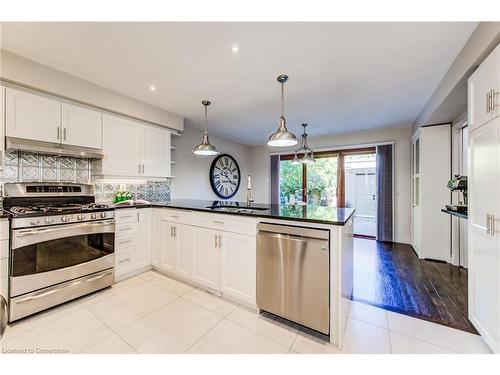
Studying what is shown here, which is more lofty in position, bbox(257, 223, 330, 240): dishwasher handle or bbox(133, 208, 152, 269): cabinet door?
bbox(257, 223, 330, 240): dishwasher handle

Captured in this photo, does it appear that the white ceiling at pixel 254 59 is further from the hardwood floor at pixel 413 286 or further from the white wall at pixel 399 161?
the hardwood floor at pixel 413 286

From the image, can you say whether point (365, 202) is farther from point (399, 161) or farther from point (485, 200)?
point (485, 200)

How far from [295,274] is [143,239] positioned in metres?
2.20

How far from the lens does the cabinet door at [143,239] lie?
2.90 m

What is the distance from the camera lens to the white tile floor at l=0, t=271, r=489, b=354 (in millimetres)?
1598

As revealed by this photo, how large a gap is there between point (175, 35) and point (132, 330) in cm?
249

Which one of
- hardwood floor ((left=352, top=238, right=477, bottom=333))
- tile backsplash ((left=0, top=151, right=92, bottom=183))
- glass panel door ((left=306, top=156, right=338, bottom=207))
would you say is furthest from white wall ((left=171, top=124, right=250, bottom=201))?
hardwood floor ((left=352, top=238, right=477, bottom=333))

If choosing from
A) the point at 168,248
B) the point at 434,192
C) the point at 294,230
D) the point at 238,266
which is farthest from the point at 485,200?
the point at 168,248

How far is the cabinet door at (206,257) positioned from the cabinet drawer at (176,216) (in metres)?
0.17

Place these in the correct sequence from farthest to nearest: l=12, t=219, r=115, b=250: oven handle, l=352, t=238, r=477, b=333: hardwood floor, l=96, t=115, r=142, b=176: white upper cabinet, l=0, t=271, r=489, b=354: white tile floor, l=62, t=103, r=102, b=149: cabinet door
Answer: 1. l=96, t=115, r=142, b=176: white upper cabinet
2. l=62, t=103, r=102, b=149: cabinet door
3. l=352, t=238, r=477, b=333: hardwood floor
4. l=12, t=219, r=115, b=250: oven handle
5. l=0, t=271, r=489, b=354: white tile floor

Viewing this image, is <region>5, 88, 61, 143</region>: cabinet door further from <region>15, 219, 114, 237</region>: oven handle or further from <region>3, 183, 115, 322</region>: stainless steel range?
<region>15, 219, 114, 237</region>: oven handle

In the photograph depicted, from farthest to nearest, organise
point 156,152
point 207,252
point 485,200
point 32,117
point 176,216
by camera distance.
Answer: point 156,152 < point 176,216 < point 207,252 < point 32,117 < point 485,200

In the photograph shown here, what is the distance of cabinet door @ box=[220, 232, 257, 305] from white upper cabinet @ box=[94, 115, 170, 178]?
6.25 feet

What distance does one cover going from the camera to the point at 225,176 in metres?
5.59
